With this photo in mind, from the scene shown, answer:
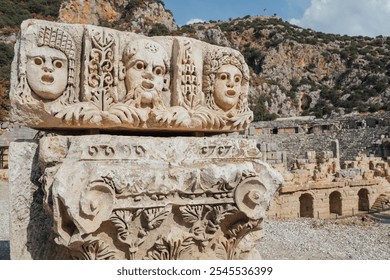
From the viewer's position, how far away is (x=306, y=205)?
568 inches

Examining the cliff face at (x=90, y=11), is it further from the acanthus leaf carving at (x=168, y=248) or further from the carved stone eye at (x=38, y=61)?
the acanthus leaf carving at (x=168, y=248)

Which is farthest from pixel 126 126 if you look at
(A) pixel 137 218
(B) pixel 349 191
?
(B) pixel 349 191

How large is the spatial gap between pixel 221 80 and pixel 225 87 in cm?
7

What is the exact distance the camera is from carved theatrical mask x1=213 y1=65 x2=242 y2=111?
3.37 metres

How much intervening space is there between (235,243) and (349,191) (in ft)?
43.2

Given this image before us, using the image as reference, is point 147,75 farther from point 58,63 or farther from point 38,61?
point 38,61

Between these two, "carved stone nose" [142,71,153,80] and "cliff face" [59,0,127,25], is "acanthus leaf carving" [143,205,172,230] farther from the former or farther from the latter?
"cliff face" [59,0,127,25]

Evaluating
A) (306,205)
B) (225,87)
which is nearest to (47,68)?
(225,87)

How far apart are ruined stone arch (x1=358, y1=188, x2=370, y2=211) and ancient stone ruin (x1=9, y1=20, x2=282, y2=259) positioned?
14.0 meters

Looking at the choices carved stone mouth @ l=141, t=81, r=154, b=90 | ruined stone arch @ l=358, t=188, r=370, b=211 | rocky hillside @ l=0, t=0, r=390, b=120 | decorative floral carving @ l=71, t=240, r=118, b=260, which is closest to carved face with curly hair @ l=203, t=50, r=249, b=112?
carved stone mouth @ l=141, t=81, r=154, b=90

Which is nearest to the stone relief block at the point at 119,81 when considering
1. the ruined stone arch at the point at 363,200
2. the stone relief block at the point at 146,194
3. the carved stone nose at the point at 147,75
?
the carved stone nose at the point at 147,75

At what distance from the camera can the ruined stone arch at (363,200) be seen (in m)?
15.8

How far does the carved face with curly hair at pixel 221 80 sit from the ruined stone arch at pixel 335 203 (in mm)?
12667

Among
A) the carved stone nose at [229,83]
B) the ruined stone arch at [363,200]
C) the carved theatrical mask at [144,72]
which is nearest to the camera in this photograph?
the carved theatrical mask at [144,72]
